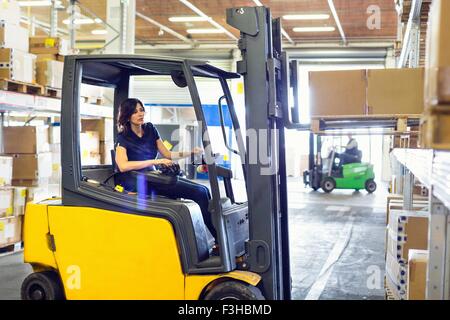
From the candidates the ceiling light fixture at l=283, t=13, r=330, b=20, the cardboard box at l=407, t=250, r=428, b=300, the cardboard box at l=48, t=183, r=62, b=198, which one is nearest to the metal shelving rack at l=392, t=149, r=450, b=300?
the cardboard box at l=407, t=250, r=428, b=300

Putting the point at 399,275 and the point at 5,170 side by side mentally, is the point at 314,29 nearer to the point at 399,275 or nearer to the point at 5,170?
the point at 5,170

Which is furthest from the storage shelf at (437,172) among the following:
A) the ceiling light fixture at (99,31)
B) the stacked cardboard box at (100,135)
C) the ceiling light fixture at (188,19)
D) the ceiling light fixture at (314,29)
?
the ceiling light fixture at (99,31)

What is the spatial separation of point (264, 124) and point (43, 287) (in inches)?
81.0

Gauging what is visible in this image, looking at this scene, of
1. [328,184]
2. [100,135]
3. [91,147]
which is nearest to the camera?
[91,147]

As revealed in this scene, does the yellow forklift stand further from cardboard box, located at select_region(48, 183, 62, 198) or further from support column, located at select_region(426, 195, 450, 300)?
cardboard box, located at select_region(48, 183, 62, 198)

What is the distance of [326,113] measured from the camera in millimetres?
3717

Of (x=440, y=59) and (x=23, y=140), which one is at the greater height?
(x=440, y=59)

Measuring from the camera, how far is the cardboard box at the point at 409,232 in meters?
4.40

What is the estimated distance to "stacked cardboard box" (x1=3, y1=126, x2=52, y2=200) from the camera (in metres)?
7.68

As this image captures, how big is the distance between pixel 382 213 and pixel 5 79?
27.2ft

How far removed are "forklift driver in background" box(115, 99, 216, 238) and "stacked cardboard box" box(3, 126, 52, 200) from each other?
403 centimetres

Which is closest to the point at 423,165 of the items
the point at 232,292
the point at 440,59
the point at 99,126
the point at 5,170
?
the point at 232,292

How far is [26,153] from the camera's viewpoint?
7.73 meters
